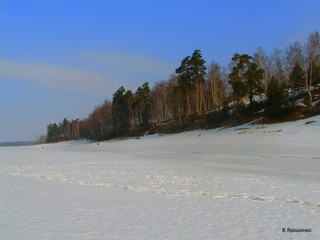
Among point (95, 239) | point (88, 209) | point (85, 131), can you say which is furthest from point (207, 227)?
point (85, 131)

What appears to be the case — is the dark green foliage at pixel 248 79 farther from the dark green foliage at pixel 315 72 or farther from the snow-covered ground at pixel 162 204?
the snow-covered ground at pixel 162 204

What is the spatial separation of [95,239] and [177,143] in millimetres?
41277

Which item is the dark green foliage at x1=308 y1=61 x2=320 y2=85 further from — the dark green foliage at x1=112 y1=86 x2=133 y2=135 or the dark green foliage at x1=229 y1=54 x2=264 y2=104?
the dark green foliage at x1=112 y1=86 x2=133 y2=135

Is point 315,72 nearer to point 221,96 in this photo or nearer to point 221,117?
point 221,117

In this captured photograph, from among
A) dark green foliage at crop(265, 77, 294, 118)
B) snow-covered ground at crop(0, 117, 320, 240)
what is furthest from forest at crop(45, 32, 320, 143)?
snow-covered ground at crop(0, 117, 320, 240)

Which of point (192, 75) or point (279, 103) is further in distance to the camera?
point (192, 75)

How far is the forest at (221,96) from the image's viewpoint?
49.9 metres

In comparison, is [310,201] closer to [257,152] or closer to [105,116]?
[257,152]

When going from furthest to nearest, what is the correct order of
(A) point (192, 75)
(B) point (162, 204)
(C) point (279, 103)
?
(A) point (192, 75)
(C) point (279, 103)
(B) point (162, 204)

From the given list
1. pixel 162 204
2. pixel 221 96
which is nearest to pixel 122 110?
pixel 221 96

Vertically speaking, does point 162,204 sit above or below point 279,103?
below

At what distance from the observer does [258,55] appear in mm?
79312

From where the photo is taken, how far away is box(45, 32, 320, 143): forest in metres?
49.9

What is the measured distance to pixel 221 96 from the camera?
3248 inches
